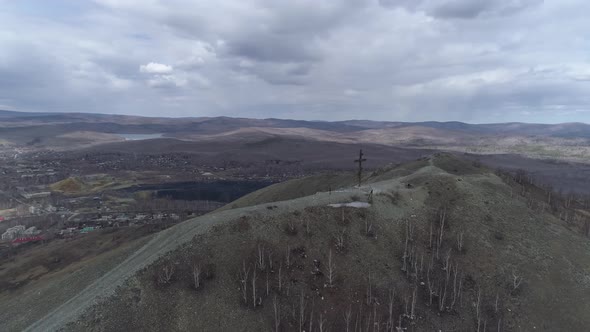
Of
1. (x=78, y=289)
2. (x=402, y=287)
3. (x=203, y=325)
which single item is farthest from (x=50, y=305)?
(x=402, y=287)

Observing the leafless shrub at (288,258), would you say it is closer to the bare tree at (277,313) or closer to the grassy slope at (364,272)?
the grassy slope at (364,272)

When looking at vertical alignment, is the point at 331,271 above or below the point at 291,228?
below

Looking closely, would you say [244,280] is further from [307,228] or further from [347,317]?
[307,228]

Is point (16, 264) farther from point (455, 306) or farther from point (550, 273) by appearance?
point (550, 273)

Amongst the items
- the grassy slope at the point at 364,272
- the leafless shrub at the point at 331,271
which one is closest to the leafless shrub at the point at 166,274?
the grassy slope at the point at 364,272

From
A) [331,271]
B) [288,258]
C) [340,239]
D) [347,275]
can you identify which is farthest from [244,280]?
[340,239]

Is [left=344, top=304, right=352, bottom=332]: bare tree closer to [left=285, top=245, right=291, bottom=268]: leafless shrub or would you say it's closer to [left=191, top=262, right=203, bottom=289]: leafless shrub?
[left=285, top=245, right=291, bottom=268]: leafless shrub
